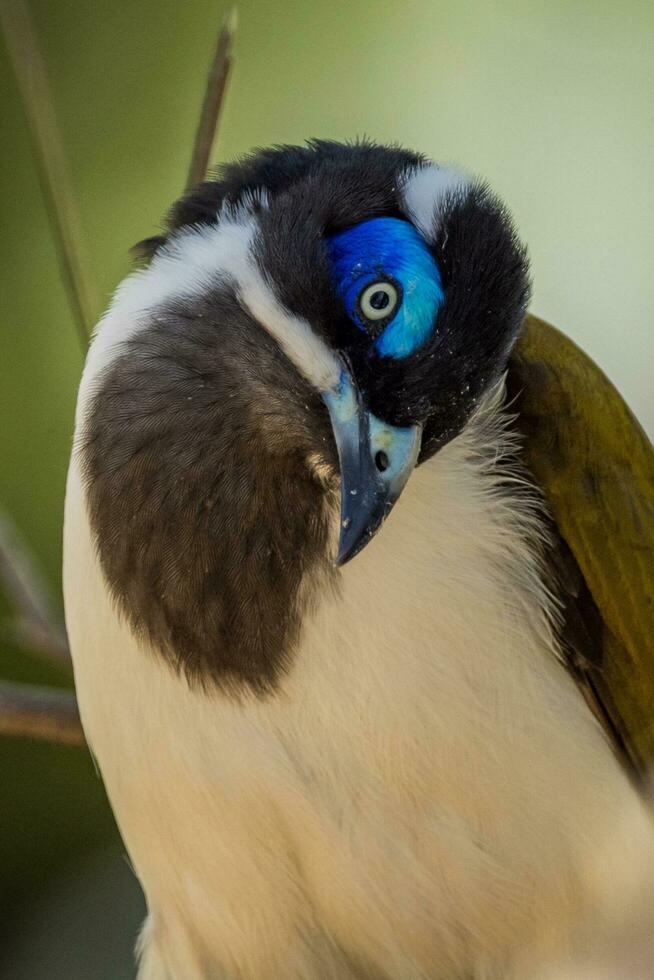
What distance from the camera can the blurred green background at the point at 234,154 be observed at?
2271mm

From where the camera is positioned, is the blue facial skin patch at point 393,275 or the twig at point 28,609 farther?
the twig at point 28,609

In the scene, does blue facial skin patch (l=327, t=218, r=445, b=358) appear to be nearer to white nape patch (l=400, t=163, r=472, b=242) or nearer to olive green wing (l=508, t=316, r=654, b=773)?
white nape patch (l=400, t=163, r=472, b=242)

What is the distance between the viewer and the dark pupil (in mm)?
1615

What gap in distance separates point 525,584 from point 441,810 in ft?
1.14

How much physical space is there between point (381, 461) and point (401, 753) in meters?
0.50

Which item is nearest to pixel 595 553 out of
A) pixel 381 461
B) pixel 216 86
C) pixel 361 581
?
pixel 361 581

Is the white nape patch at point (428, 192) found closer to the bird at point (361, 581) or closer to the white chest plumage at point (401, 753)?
the bird at point (361, 581)

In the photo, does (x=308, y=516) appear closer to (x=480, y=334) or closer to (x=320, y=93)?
(x=480, y=334)

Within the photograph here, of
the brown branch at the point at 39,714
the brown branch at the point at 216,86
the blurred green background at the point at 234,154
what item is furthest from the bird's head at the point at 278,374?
the brown branch at the point at 39,714

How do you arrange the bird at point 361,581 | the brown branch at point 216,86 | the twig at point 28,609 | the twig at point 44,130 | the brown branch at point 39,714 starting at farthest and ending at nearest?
the twig at point 28,609, the brown branch at point 39,714, the brown branch at point 216,86, the twig at point 44,130, the bird at point 361,581

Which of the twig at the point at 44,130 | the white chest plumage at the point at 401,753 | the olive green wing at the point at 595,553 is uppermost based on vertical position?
the twig at the point at 44,130

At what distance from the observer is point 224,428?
1768mm

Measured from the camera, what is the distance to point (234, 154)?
100 inches

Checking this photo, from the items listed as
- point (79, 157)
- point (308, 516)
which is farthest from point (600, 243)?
point (79, 157)
